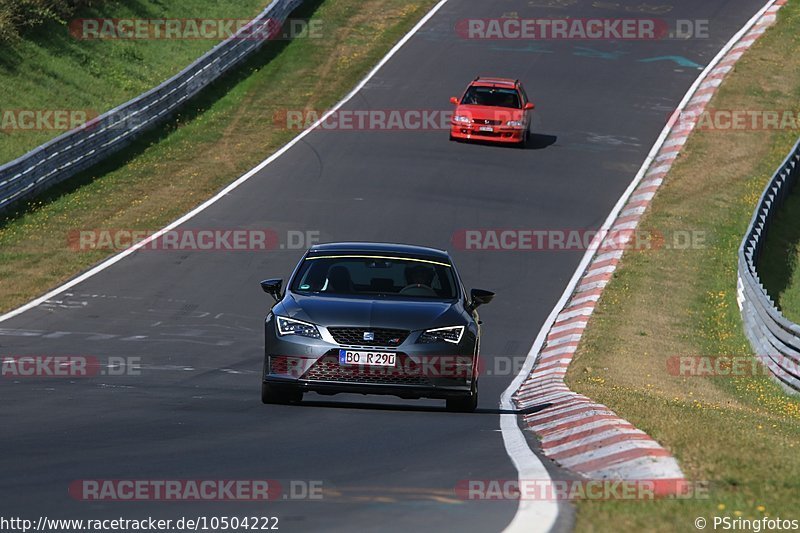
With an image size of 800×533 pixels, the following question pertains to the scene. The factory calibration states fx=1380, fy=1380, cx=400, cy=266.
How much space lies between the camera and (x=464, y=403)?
12.7 meters

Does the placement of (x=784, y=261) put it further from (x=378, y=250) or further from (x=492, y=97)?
(x=378, y=250)

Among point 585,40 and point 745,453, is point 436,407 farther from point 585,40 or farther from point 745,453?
point 585,40

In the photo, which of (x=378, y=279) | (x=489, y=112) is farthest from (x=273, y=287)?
(x=489, y=112)

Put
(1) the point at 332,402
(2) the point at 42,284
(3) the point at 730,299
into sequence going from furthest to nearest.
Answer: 1. (3) the point at 730,299
2. (2) the point at 42,284
3. (1) the point at 332,402

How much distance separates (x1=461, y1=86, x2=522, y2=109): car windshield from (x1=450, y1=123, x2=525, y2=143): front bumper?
31.7 inches

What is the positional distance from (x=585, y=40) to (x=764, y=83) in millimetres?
6290

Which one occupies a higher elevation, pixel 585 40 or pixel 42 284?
pixel 585 40

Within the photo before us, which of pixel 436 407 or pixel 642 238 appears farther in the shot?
pixel 642 238

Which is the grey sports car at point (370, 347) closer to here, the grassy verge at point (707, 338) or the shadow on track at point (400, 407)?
the shadow on track at point (400, 407)

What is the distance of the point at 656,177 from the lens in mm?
31906

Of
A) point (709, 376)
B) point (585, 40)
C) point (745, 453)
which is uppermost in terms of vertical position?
point (585, 40)

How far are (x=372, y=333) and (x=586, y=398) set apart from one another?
2.35m

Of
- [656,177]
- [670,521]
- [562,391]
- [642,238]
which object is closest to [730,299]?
[642,238]

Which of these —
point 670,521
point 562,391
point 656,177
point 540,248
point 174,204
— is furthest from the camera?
point 656,177
